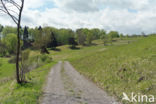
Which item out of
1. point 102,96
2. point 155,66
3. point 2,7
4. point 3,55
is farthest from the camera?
point 3,55

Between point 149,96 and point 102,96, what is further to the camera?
point 102,96

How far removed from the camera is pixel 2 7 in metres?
10.5

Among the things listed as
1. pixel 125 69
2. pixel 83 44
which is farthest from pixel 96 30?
pixel 125 69

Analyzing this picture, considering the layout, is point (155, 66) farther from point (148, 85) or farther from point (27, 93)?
point (27, 93)

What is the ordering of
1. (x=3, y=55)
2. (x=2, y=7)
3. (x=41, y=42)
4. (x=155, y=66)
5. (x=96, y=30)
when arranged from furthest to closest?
(x=96, y=30), (x=3, y=55), (x=41, y=42), (x=155, y=66), (x=2, y=7)

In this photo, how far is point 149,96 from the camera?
783cm

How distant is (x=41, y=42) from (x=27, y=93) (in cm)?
4486

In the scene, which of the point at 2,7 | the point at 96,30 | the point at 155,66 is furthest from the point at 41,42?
the point at 96,30

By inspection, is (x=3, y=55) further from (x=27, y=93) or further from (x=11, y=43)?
(x=27, y=93)

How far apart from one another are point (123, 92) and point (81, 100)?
315 centimetres

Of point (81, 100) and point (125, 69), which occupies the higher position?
point (125, 69)

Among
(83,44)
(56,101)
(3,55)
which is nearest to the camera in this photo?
(56,101)

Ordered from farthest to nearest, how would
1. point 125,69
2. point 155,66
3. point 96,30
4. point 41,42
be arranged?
point 96,30 < point 41,42 < point 125,69 < point 155,66

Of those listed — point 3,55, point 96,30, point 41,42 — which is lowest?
point 3,55
